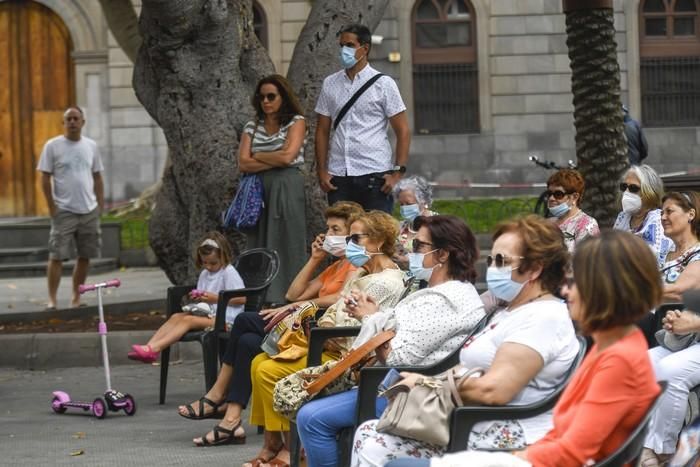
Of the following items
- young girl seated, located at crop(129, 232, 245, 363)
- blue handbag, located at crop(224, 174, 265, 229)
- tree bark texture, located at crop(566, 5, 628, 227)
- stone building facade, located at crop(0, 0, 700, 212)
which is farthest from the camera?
stone building facade, located at crop(0, 0, 700, 212)

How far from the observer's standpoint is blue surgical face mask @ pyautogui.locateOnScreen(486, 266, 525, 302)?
6.21 meters

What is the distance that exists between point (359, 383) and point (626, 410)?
2.29m

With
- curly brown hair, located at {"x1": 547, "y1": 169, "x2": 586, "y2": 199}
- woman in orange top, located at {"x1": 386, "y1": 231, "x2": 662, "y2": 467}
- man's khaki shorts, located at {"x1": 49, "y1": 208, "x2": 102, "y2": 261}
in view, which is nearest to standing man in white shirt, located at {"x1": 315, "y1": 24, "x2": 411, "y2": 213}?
curly brown hair, located at {"x1": 547, "y1": 169, "x2": 586, "y2": 199}

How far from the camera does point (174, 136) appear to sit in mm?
13320

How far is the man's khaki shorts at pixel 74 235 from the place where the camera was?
1603 cm

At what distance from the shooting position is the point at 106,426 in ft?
34.1

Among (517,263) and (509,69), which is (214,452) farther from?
(509,69)

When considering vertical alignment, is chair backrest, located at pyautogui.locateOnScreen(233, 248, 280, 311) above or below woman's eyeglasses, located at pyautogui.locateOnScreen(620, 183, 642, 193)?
below

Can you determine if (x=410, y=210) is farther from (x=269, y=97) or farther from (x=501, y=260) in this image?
(x=501, y=260)

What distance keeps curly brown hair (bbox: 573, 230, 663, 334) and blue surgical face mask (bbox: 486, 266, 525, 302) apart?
1147 mm

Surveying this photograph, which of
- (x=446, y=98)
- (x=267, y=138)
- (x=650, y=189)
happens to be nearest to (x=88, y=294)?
(x=267, y=138)

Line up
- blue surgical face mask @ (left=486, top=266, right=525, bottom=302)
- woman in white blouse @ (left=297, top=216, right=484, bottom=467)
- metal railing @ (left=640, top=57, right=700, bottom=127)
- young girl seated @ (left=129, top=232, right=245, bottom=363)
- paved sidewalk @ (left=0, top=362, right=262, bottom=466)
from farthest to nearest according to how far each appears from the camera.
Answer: metal railing @ (left=640, top=57, right=700, bottom=127) < young girl seated @ (left=129, top=232, right=245, bottom=363) < paved sidewalk @ (left=0, top=362, right=262, bottom=466) < woman in white blouse @ (left=297, top=216, right=484, bottom=467) < blue surgical face mask @ (left=486, top=266, right=525, bottom=302)

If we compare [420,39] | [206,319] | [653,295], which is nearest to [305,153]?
[206,319]

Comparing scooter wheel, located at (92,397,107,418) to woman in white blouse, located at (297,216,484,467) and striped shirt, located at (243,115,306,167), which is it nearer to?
striped shirt, located at (243,115,306,167)
